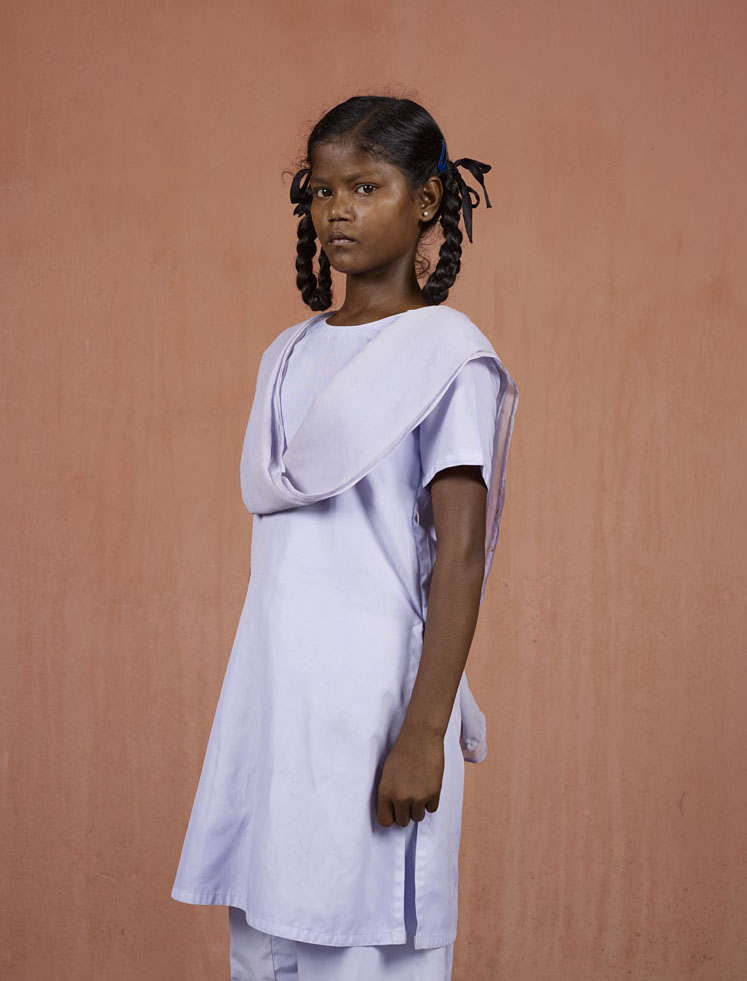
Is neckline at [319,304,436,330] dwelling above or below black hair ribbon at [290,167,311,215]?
below

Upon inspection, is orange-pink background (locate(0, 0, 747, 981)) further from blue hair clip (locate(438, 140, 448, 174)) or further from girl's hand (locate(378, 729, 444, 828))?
girl's hand (locate(378, 729, 444, 828))

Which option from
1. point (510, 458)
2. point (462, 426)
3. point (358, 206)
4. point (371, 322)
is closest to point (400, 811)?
point (462, 426)

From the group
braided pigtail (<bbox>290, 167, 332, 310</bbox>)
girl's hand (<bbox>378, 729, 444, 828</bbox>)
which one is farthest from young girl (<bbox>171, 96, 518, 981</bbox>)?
braided pigtail (<bbox>290, 167, 332, 310</bbox>)

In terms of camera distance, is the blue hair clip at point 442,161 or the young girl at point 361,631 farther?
the blue hair clip at point 442,161

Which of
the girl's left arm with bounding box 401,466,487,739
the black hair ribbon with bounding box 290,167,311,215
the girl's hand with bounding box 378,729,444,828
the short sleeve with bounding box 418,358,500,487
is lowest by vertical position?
the girl's hand with bounding box 378,729,444,828

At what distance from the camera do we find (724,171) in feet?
7.88

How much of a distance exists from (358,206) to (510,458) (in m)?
1.22

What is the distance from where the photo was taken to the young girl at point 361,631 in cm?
109

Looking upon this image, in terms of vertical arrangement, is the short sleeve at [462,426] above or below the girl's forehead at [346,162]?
below

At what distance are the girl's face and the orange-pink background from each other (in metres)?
1.11

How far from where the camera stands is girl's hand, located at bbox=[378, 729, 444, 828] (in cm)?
108

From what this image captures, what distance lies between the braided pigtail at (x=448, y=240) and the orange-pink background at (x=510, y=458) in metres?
1.05

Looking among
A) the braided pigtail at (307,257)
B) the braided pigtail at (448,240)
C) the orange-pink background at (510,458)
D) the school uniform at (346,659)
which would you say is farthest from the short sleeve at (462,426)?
the orange-pink background at (510,458)

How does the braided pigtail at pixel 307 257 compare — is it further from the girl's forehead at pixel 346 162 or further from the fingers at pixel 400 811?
the fingers at pixel 400 811
